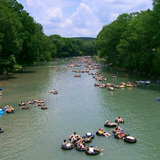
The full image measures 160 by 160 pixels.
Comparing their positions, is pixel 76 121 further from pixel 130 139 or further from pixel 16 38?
pixel 16 38

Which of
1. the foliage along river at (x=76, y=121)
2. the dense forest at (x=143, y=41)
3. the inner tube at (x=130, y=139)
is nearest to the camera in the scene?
the foliage along river at (x=76, y=121)

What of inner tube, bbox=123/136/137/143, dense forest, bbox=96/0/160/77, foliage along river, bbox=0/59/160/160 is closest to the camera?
foliage along river, bbox=0/59/160/160

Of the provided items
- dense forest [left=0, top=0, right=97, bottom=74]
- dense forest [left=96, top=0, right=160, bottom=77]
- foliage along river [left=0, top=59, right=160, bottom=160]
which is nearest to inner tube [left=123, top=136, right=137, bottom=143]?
foliage along river [left=0, top=59, right=160, bottom=160]

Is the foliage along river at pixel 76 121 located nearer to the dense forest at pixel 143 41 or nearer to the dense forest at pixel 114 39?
the dense forest at pixel 114 39

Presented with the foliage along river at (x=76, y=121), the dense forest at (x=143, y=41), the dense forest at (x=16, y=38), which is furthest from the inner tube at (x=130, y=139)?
the dense forest at (x=16, y=38)

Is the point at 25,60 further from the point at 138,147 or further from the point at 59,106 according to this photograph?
the point at 138,147

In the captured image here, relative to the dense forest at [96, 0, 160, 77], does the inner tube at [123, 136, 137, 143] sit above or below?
below

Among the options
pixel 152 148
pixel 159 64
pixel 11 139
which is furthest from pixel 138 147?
pixel 159 64

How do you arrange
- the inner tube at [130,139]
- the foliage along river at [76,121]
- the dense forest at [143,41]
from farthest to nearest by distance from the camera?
1. the dense forest at [143,41]
2. the inner tube at [130,139]
3. the foliage along river at [76,121]

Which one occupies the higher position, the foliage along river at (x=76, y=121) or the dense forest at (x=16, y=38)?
the dense forest at (x=16, y=38)

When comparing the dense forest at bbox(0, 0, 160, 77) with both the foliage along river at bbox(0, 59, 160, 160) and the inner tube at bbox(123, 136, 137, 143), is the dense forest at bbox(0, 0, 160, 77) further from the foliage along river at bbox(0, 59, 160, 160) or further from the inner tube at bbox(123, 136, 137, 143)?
the inner tube at bbox(123, 136, 137, 143)
